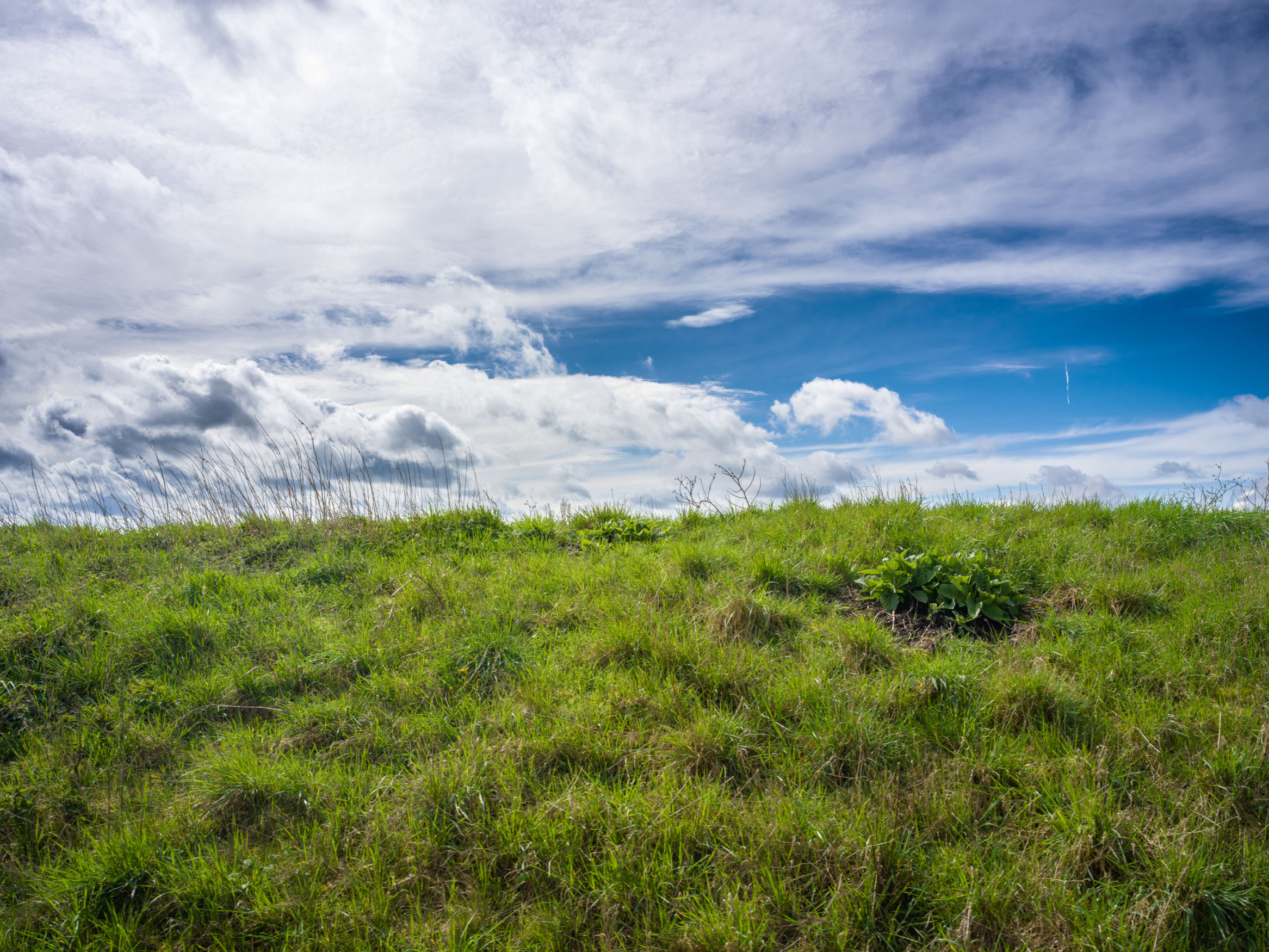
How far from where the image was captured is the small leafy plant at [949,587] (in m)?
5.71

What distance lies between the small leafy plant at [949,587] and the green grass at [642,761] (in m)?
0.27

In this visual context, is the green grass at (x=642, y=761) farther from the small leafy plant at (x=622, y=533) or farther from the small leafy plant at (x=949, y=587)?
the small leafy plant at (x=622, y=533)

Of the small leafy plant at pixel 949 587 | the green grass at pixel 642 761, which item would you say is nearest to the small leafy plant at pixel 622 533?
the green grass at pixel 642 761

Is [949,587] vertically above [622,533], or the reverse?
[622,533]

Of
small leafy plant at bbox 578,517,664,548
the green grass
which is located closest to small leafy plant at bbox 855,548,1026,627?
the green grass

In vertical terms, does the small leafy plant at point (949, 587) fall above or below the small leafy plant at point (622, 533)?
below

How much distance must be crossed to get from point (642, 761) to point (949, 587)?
3.45 metres

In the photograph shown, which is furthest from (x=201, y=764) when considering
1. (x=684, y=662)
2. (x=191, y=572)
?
(x=191, y=572)

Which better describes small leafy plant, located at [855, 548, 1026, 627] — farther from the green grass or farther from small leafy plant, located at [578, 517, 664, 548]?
small leafy plant, located at [578, 517, 664, 548]

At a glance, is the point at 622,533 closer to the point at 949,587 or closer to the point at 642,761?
the point at 949,587

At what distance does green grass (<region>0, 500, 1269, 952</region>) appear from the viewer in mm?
3035

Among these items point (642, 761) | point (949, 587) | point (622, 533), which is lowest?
point (642, 761)

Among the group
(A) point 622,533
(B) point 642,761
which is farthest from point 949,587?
(A) point 622,533

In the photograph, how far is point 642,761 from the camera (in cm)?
392
